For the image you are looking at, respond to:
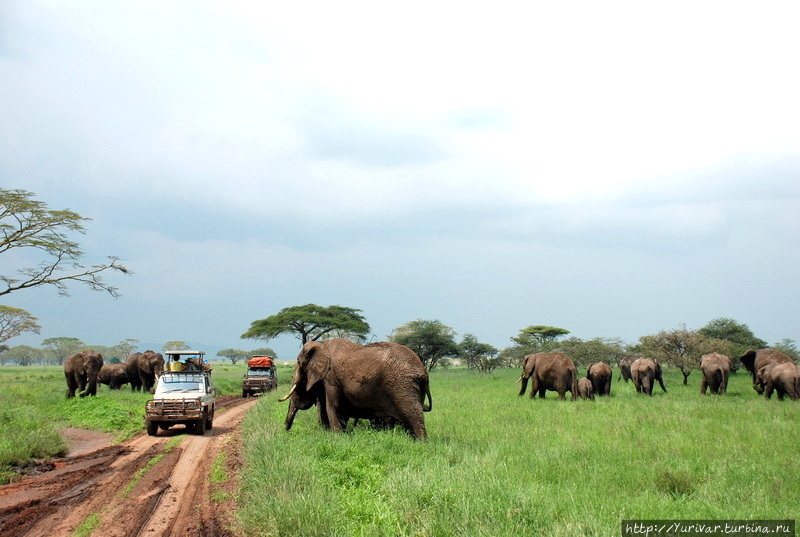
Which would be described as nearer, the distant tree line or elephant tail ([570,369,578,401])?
elephant tail ([570,369,578,401])

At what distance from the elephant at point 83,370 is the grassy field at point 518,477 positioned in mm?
15858

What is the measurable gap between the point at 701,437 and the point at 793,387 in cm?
1127

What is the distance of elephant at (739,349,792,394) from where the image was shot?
2388cm

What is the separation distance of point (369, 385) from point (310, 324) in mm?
41985


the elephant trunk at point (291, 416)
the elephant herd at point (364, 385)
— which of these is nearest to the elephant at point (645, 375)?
the elephant herd at point (364, 385)

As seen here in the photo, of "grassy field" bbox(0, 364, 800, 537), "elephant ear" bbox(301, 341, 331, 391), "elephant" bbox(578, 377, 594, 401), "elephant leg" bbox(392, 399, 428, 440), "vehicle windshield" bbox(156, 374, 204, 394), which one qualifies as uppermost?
"elephant ear" bbox(301, 341, 331, 391)

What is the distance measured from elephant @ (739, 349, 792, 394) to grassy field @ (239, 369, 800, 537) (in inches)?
443

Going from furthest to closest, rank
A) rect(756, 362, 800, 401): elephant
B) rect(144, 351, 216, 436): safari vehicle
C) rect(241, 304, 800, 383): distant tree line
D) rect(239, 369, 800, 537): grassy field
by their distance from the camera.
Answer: rect(241, 304, 800, 383): distant tree line, rect(756, 362, 800, 401): elephant, rect(144, 351, 216, 436): safari vehicle, rect(239, 369, 800, 537): grassy field

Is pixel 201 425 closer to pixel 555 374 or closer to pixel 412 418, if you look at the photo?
pixel 412 418

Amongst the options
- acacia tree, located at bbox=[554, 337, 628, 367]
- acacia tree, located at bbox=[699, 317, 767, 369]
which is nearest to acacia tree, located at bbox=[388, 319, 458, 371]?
acacia tree, located at bbox=[554, 337, 628, 367]

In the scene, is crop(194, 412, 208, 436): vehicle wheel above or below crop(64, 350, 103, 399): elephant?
below

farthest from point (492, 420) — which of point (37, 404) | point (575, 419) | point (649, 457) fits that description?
point (37, 404)

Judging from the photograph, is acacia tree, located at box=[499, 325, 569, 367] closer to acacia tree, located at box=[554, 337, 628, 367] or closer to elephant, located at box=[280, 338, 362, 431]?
acacia tree, located at box=[554, 337, 628, 367]

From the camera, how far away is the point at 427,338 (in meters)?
55.1
